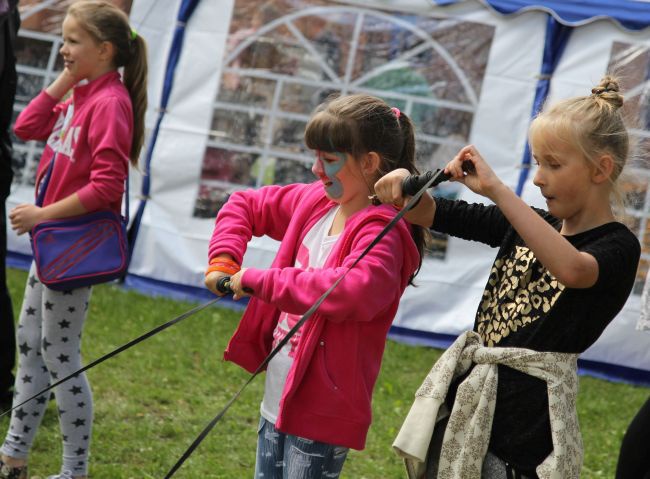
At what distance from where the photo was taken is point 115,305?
257 inches

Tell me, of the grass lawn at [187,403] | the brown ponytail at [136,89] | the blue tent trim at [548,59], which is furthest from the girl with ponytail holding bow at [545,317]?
the blue tent trim at [548,59]

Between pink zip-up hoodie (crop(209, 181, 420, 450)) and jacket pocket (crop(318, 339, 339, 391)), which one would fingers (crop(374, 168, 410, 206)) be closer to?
pink zip-up hoodie (crop(209, 181, 420, 450))

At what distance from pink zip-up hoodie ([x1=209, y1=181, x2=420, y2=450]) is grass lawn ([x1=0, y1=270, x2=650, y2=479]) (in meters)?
1.64

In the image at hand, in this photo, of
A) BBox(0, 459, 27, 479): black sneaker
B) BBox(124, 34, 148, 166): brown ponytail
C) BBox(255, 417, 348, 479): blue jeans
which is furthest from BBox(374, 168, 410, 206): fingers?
BBox(0, 459, 27, 479): black sneaker

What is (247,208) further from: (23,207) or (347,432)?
(23,207)

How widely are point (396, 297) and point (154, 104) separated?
4872 millimetres

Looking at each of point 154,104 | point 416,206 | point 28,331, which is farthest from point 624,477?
point 154,104

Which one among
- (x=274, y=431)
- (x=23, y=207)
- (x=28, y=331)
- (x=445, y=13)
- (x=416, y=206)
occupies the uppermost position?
(x=445, y=13)

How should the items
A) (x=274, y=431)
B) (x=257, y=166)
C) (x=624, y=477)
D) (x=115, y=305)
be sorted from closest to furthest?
(x=274, y=431) < (x=624, y=477) < (x=115, y=305) < (x=257, y=166)

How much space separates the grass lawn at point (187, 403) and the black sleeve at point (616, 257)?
88.7 inches

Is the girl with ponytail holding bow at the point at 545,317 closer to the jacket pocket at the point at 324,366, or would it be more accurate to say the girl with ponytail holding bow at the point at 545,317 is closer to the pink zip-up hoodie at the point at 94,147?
the jacket pocket at the point at 324,366

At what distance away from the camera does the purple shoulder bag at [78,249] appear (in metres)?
3.19

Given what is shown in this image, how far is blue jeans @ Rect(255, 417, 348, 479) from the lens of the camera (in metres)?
2.37

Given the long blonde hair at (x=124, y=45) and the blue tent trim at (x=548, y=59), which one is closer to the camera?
the long blonde hair at (x=124, y=45)
